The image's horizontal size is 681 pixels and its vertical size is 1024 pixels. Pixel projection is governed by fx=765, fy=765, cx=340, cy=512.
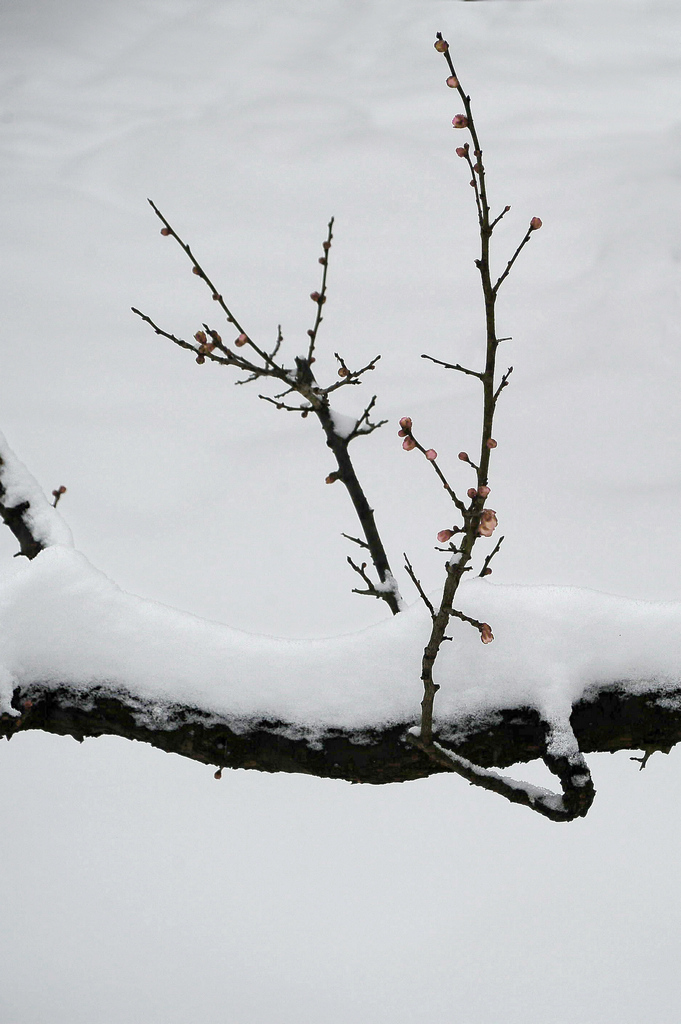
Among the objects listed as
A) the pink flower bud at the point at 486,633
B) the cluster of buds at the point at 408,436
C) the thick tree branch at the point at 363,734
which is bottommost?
the thick tree branch at the point at 363,734

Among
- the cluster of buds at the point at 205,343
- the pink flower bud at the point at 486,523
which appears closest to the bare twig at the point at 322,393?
the cluster of buds at the point at 205,343

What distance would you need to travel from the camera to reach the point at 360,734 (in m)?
1.43

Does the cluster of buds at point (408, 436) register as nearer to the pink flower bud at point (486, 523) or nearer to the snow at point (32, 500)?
the pink flower bud at point (486, 523)

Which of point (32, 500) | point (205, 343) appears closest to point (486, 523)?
point (205, 343)

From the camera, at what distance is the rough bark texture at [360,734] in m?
1.42

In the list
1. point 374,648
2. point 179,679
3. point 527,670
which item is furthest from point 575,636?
point 179,679

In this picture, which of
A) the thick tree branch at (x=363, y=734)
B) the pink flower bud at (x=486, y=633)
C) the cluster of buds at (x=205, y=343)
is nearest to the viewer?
the pink flower bud at (x=486, y=633)

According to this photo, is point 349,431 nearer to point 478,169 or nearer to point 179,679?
point 179,679

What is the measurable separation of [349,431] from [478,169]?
137cm

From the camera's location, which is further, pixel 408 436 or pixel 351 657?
pixel 351 657

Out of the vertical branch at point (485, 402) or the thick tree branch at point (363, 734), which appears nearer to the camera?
the vertical branch at point (485, 402)

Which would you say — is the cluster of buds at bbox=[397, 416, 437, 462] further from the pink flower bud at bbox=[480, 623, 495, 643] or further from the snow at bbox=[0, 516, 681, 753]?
the snow at bbox=[0, 516, 681, 753]

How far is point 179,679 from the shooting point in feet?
4.94

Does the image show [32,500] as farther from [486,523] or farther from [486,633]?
[486,523]
